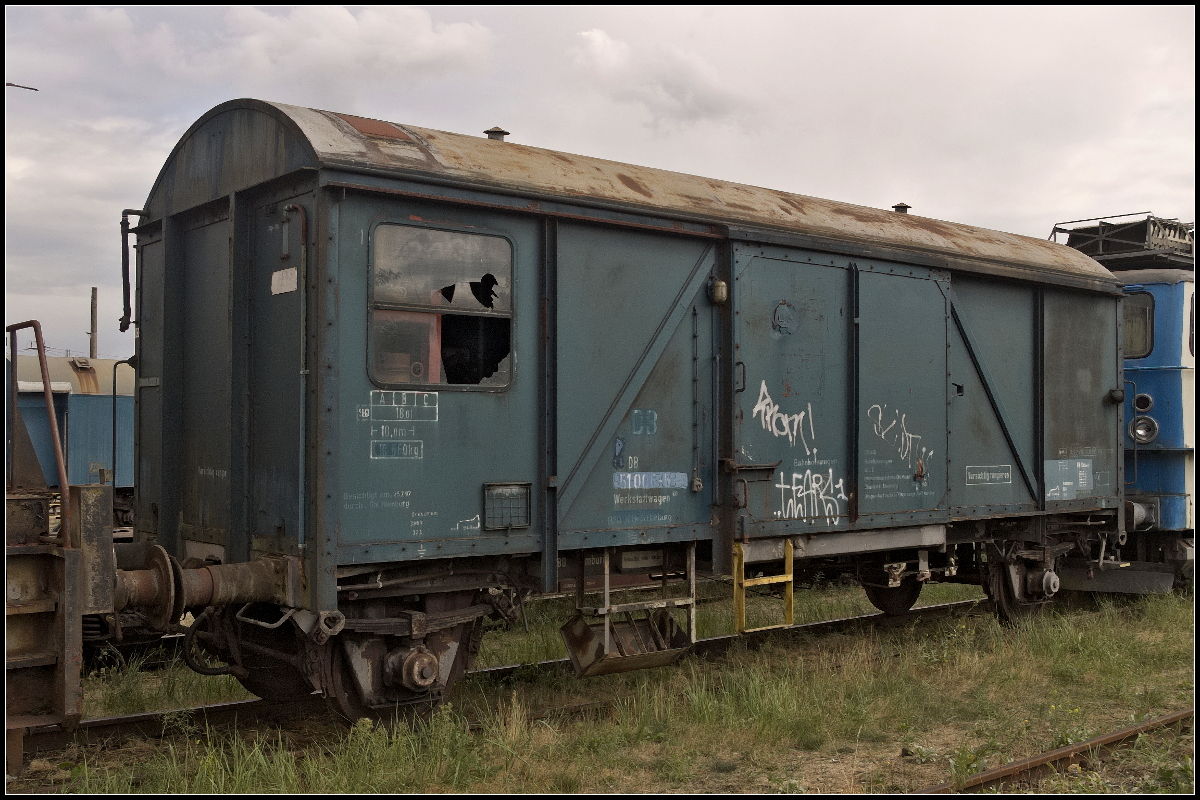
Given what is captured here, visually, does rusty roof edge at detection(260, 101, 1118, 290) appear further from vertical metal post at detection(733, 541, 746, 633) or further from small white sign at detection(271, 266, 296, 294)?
vertical metal post at detection(733, 541, 746, 633)

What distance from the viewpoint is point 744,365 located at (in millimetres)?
7406

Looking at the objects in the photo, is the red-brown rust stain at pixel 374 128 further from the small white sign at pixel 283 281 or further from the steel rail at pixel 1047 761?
the steel rail at pixel 1047 761

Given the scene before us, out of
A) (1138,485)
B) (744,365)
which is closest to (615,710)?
(744,365)

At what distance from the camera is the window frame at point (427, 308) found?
19.0 ft

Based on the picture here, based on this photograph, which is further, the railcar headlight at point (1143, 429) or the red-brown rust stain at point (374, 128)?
the railcar headlight at point (1143, 429)

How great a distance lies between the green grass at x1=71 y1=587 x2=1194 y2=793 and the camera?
5387 millimetres

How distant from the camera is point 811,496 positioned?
25.6 ft

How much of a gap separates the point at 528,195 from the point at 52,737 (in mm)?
4225

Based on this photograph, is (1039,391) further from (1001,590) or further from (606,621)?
(606,621)

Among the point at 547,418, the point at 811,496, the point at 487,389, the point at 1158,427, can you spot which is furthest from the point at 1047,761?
the point at 1158,427

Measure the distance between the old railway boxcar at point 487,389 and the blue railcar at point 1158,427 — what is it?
3.34m

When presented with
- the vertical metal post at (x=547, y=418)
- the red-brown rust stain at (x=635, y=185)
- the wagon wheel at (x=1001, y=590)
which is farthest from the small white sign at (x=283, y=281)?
the wagon wheel at (x=1001, y=590)

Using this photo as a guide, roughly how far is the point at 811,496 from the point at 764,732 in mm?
2087

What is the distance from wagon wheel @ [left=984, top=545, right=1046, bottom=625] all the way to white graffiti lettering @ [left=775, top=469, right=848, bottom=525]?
2641mm
